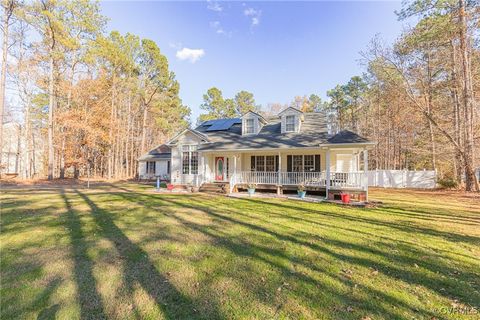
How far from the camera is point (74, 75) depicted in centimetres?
2361

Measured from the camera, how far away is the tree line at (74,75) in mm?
19064

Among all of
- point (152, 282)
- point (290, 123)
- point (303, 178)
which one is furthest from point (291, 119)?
point (152, 282)

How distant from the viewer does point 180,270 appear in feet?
13.3

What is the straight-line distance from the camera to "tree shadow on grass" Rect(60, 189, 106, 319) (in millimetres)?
2984

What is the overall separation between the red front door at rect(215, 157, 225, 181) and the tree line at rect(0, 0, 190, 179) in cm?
970

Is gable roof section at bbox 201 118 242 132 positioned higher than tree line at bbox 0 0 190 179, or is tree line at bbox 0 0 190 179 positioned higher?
tree line at bbox 0 0 190 179

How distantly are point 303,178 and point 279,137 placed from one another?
10.9 ft

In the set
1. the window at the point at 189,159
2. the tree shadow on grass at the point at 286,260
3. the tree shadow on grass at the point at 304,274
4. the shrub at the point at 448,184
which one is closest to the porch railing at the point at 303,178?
the window at the point at 189,159

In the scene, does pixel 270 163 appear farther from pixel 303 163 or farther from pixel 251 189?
pixel 251 189

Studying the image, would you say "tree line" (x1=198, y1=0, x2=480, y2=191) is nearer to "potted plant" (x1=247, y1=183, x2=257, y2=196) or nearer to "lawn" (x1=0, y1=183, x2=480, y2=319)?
"potted plant" (x1=247, y1=183, x2=257, y2=196)

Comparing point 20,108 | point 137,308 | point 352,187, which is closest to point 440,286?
point 137,308

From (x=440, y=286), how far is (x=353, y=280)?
4.35 ft

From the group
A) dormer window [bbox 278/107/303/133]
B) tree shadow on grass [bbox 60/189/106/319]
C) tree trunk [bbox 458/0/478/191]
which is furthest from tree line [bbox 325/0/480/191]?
tree shadow on grass [bbox 60/189/106/319]

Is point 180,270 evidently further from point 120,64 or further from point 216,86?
point 216,86
